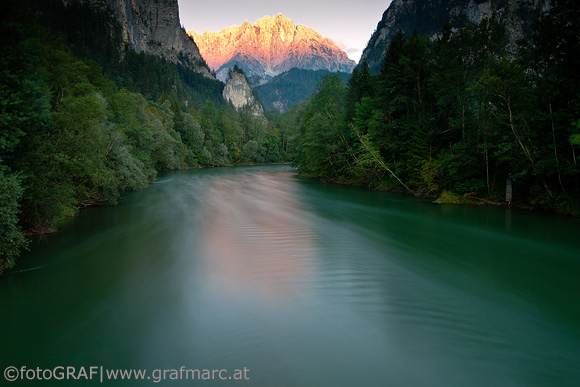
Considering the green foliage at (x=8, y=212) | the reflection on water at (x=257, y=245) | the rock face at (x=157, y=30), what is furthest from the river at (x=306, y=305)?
the rock face at (x=157, y=30)

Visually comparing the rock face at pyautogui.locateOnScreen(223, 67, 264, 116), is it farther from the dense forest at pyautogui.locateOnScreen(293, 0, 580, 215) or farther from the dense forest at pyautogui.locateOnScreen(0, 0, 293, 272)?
the dense forest at pyautogui.locateOnScreen(293, 0, 580, 215)

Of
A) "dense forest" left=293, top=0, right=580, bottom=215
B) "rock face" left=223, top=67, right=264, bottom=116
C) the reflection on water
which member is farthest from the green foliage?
"rock face" left=223, top=67, right=264, bottom=116

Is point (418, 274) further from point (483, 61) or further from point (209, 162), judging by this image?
point (209, 162)

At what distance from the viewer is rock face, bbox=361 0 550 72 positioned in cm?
7025

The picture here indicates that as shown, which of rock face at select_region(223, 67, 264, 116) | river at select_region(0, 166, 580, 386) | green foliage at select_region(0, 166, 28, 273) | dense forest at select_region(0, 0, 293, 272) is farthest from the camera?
rock face at select_region(223, 67, 264, 116)

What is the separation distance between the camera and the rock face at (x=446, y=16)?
70250mm

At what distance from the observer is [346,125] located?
36094 mm

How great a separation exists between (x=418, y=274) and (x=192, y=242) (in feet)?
29.3

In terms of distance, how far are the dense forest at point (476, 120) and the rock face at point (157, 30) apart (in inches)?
4460

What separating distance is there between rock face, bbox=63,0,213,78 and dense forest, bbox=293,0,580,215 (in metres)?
113

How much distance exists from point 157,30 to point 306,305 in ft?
573

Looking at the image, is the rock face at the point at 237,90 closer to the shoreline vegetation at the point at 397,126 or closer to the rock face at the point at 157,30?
the rock face at the point at 157,30

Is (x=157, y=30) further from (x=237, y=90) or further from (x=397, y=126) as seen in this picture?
(x=397, y=126)

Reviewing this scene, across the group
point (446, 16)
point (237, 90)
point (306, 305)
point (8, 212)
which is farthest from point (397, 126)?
point (237, 90)
